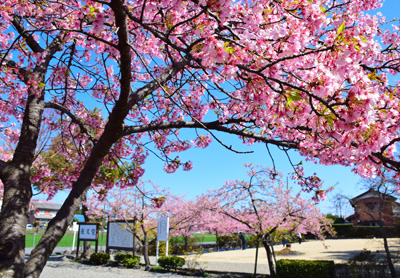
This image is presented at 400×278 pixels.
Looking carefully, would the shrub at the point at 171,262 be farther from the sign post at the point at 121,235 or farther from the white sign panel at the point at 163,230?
the sign post at the point at 121,235

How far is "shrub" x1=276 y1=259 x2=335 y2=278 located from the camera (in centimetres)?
961

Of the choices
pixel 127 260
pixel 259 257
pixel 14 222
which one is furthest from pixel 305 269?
pixel 14 222

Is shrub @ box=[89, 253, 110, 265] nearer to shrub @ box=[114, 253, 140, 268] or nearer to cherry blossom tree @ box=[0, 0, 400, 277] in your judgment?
shrub @ box=[114, 253, 140, 268]

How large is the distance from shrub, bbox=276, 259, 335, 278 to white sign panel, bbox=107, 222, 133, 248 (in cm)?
734

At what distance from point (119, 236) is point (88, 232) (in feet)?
6.39

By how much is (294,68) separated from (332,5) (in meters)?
2.87

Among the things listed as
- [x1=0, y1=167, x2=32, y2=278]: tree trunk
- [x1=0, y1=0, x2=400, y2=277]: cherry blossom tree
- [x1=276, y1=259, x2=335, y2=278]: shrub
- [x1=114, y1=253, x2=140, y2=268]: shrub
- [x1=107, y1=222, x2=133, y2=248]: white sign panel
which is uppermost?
[x1=0, y1=0, x2=400, y2=277]: cherry blossom tree

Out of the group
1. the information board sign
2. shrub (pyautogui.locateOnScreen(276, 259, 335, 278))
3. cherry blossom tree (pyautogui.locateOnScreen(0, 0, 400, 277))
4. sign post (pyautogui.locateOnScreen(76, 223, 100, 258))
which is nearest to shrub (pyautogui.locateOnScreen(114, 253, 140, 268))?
sign post (pyautogui.locateOnScreen(76, 223, 100, 258))

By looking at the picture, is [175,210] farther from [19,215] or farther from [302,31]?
[302,31]

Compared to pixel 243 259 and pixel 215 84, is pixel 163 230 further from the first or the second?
pixel 215 84

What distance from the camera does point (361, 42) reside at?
1826 mm

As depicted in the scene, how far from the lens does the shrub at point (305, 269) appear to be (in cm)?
961

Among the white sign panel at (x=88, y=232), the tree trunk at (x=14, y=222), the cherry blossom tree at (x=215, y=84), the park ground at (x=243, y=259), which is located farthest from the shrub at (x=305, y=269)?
the white sign panel at (x=88, y=232)

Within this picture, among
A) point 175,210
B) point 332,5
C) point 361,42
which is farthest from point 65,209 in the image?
point 175,210
